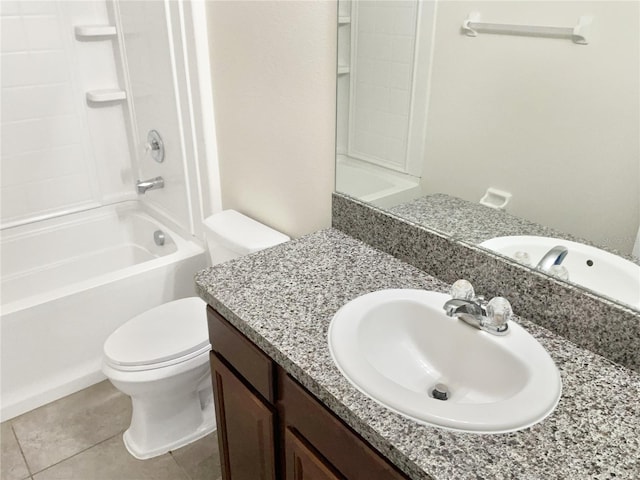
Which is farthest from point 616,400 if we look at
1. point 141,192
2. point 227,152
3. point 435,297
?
point 141,192

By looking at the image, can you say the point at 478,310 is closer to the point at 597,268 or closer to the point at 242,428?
the point at 597,268

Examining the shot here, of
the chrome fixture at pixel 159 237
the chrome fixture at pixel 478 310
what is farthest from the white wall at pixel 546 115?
the chrome fixture at pixel 159 237

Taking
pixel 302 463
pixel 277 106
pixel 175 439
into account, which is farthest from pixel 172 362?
pixel 277 106

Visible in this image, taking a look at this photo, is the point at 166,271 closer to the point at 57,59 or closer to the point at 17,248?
the point at 17,248

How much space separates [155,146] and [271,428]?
156 cm

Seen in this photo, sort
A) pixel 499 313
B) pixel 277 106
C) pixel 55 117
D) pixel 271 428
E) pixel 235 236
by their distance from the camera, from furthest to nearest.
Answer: pixel 55 117 → pixel 235 236 → pixel 277 106 → pixel 271 428 → pixel 499 313

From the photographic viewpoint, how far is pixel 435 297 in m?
1.18

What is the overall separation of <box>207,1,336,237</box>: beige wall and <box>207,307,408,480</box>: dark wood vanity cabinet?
592mm

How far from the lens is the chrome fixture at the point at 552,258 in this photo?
1091 mm

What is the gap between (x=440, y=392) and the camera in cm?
109

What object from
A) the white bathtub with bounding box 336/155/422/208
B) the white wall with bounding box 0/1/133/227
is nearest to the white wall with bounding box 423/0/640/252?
the white bathtub with bounding box 336/155/422/208

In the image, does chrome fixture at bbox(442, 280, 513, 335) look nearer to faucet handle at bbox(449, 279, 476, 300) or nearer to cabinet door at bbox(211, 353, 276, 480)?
faucet handle at bbox(449, 279, 476, 300)

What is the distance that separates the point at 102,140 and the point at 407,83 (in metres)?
1.86

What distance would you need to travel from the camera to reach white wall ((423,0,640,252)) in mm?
966
